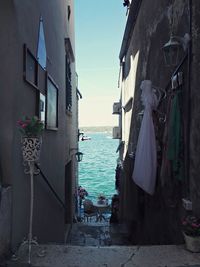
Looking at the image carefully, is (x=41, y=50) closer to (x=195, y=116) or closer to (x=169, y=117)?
(x=169, y=117)

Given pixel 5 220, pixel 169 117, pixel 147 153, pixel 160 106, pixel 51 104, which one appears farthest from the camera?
pixel 51 104

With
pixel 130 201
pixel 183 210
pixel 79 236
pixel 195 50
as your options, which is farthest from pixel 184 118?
pixel 79 236

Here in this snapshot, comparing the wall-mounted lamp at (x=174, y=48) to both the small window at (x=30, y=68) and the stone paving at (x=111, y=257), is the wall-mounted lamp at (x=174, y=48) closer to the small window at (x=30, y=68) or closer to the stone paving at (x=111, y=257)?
the small window at (x=30, y=68)

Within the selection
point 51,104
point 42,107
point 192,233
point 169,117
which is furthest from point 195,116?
point 51,104

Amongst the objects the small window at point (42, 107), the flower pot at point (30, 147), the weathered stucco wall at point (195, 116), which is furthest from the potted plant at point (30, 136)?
the weathered stucco wall at point (195, 116)

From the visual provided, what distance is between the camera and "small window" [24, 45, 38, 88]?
384cm

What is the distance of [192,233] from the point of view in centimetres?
329

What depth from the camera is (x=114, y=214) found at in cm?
1198

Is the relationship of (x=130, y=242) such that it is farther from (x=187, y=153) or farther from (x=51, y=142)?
(x=187, y=153)

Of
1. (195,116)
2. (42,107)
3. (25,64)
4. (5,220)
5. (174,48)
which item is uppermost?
(174,48)

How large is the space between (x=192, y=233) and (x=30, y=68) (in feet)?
9.12

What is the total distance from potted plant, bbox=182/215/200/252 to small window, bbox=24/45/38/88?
248 centimetres

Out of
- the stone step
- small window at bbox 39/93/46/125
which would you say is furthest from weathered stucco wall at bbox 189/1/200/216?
small window at bbox 39/93/46/125

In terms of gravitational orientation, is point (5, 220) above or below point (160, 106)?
below
